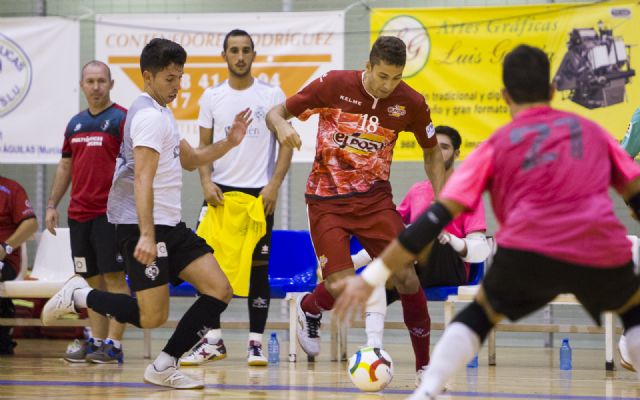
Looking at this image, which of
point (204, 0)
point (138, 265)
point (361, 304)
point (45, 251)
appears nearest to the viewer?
point (361, 304)

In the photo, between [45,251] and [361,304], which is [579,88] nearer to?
[45,251]

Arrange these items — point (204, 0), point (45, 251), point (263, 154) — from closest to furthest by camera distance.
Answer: point (263, 154) → point (45, 251) → point (204, 0)

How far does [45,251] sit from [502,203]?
268 inches

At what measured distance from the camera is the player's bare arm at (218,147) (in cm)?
617

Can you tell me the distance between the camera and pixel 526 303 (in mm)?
3816

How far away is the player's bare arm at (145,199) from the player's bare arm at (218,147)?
55 centimetres

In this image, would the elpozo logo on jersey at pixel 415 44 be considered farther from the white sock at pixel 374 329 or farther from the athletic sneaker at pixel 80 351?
the white sock at pixel 374 329

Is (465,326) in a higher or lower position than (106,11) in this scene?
lower

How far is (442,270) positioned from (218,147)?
2.82 meters

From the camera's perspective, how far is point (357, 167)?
6.35 m

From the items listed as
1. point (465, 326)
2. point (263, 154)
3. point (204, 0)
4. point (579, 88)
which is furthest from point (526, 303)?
point (204, 0)

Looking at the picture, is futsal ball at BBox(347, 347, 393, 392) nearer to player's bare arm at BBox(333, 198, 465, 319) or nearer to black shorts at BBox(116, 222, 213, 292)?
black shorts at BBox(116, 222, 213, 292)

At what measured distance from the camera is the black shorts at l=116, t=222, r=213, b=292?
235 inches

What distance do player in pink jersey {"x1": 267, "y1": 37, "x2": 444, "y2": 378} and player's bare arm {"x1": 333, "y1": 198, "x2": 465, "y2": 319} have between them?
249 centimetres
